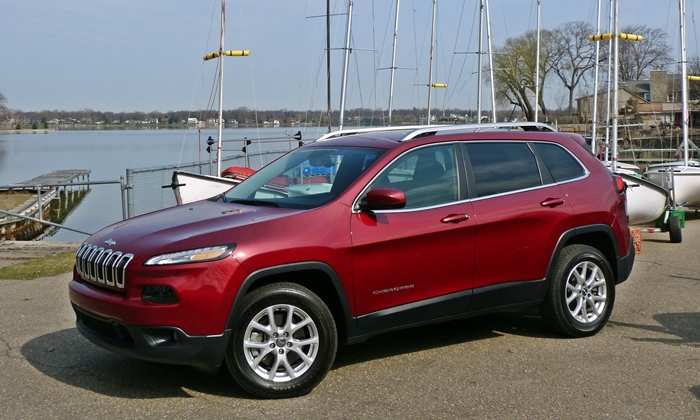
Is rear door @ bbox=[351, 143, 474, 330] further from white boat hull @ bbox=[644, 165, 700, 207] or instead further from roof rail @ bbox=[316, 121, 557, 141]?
white boat hull @ bbox=[644, 165, 700, 207]

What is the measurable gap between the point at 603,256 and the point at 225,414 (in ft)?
12.1

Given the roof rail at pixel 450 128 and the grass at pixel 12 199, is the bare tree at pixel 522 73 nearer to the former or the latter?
the grass at pixel 12 199

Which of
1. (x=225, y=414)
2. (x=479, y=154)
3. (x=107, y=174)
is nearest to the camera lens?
(x=225, y=414)

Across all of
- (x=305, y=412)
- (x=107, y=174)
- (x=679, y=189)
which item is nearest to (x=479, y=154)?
(x=305, y=412)

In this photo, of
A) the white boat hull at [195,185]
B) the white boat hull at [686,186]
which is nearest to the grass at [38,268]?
the white boat hull at [195,185]

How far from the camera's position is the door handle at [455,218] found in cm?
577

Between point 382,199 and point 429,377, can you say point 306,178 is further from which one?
point 429,377

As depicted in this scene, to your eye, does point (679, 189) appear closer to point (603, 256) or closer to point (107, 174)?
point (603, 256)

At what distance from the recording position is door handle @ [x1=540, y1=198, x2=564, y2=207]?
6320 mm

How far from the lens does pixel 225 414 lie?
4797 mm

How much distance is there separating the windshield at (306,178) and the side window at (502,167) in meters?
0.85

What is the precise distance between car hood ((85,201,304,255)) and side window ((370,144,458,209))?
87 centimetres

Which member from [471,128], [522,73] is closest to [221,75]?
[471,128]

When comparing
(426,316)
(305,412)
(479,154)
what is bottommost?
(305,412)
